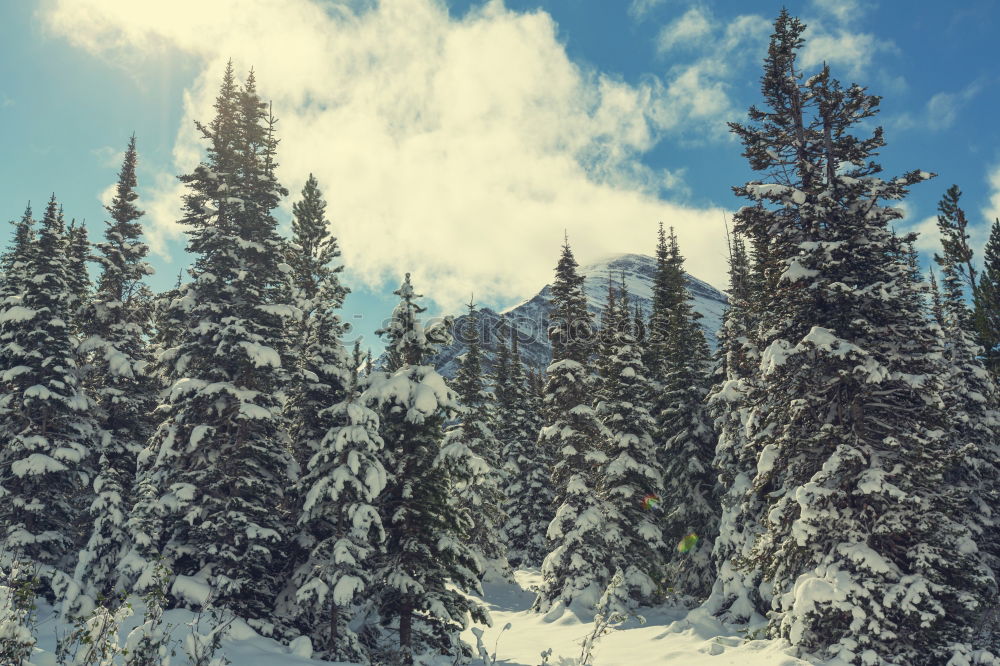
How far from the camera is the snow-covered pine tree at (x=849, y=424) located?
12617mm

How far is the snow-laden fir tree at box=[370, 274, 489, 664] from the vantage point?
15484mm

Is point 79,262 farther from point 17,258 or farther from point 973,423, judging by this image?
point 973,423

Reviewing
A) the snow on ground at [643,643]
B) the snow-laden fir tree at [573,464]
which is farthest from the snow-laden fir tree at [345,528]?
the snow-laden fir tree at [573,464]

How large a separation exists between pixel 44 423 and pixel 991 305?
132 ft

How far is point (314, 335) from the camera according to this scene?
23.2 metres

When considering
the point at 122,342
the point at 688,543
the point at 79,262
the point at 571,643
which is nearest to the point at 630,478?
the point at 688,543

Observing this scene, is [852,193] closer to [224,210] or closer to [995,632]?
[995,632]

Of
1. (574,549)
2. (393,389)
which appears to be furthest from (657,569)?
(393,389)

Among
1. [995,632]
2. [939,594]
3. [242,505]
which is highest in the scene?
[242,505]

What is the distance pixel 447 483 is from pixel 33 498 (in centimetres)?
1478

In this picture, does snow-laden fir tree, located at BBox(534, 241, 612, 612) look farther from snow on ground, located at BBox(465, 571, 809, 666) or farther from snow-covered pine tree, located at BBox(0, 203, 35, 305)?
snow-covered pine tree, located at BBox(0, 203, 35, 305)

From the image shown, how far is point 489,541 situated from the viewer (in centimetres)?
3356

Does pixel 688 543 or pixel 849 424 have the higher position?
pixel 849 424

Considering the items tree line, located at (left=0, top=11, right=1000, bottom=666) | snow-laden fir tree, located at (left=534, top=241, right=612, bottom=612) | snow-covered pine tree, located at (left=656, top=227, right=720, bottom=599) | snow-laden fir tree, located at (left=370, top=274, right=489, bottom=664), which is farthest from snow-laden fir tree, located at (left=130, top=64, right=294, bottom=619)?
snow-covered pine tree, located at (left=656, top=227, right=720, bottom=599)
